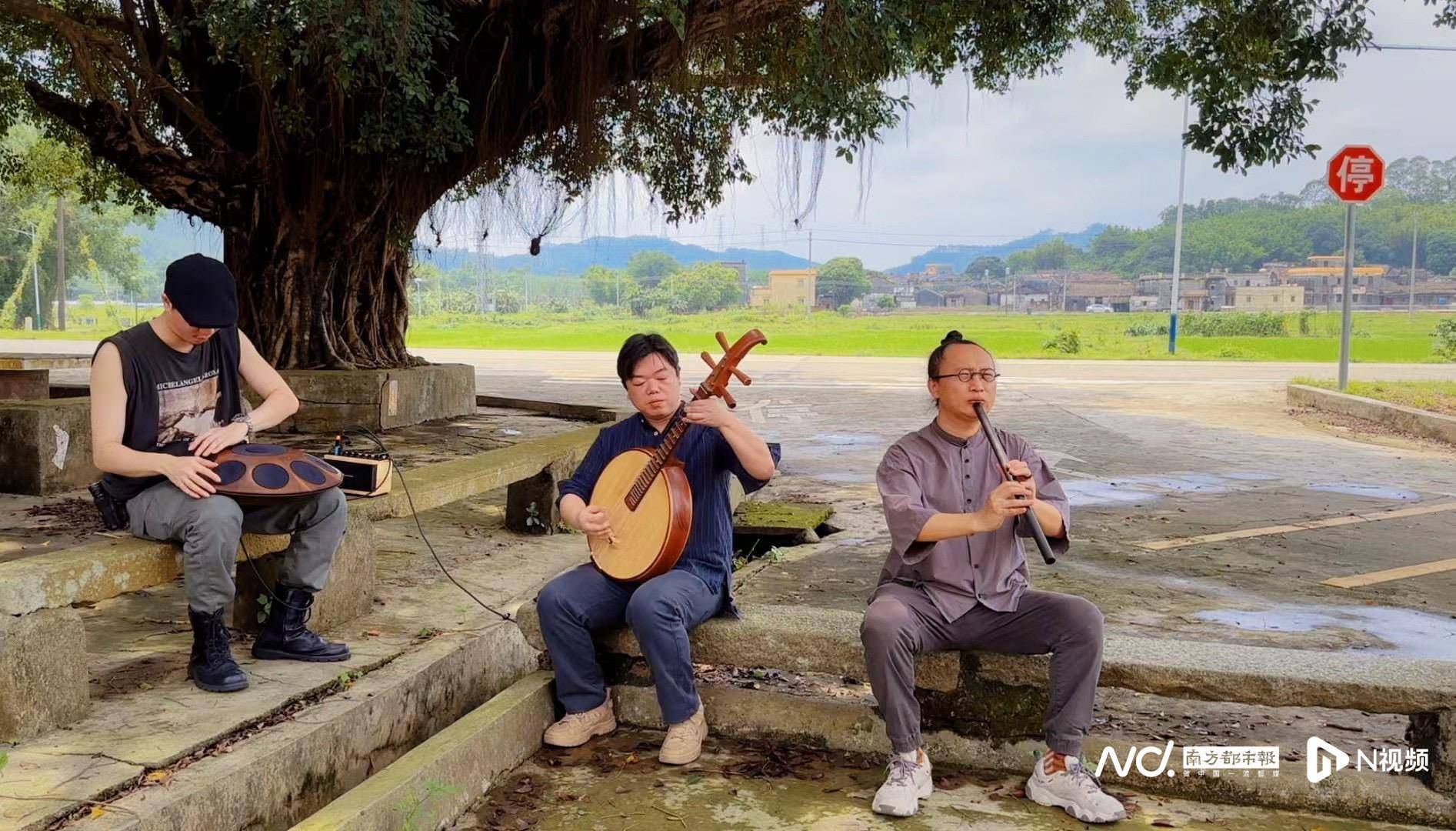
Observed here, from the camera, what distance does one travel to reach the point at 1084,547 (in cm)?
696

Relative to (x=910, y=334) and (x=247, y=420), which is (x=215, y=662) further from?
(x=910, y=334)

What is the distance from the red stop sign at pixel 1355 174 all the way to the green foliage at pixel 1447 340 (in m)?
14.6

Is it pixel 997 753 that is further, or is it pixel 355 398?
pixel 355 398

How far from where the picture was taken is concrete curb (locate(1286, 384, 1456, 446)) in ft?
40.6

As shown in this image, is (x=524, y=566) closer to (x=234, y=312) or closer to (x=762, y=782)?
(x=234, y=312)

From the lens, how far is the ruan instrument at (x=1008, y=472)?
121 inches

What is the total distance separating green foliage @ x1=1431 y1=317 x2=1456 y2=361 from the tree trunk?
27320mm

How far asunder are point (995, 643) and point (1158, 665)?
0.45 meters

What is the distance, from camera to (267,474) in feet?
12.2

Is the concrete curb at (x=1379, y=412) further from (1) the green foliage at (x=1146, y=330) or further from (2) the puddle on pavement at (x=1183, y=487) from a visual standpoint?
(1) the green foliage at (x=1146, y=330)

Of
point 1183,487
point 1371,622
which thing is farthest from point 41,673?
point 1183,487

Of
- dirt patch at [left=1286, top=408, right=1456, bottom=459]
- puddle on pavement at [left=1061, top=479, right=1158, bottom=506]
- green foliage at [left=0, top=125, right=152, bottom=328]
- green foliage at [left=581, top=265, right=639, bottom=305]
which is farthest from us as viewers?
green foliage at [left=581, top=265, right=639, bottom=305]

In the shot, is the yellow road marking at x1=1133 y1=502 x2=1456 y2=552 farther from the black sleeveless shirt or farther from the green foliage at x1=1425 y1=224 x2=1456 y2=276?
the green foliage at x1=1425 y1=224 x2=1456 y2=276

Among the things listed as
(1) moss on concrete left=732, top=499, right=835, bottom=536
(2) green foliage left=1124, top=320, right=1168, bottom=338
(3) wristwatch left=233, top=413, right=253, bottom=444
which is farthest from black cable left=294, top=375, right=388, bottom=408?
(2) green foliage left=1124, top=320, right=1168, bottom=338
